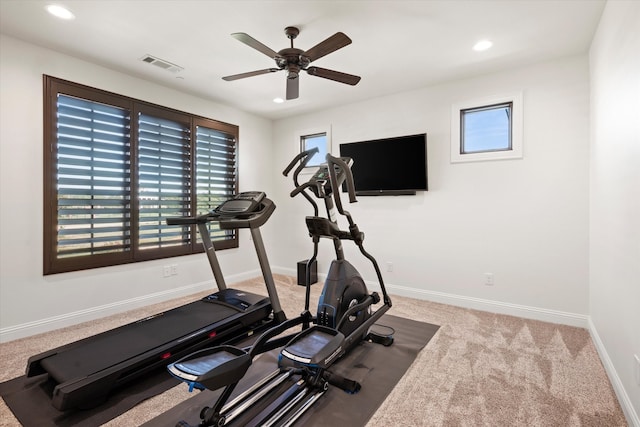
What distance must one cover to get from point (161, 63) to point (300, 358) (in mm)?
3301

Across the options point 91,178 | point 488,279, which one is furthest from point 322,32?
point 488,279

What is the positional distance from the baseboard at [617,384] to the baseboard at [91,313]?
4256 millimetres

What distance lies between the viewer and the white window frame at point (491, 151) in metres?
3.35

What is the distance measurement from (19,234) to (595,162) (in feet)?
17.4

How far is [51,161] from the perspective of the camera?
3016 mm

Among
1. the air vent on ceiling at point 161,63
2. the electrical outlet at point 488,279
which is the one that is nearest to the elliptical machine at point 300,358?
the electrical outlet at point 488,279

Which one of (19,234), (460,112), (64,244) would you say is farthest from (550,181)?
(19,234)

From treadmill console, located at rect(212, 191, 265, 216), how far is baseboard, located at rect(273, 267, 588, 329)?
2.34 metres

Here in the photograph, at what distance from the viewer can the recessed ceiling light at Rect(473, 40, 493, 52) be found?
285cm

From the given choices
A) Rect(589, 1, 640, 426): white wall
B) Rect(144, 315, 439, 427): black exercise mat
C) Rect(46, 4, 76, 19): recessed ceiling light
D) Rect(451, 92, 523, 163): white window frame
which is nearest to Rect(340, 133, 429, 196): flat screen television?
Rect(451, 92, 523, 163): white window frame

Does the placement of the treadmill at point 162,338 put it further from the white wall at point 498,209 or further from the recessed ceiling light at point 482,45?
the recessed ceiling light at point 482,45

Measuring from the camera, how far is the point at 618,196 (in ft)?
6.65

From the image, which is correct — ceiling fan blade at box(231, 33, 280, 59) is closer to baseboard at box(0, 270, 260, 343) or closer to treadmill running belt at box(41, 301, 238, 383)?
treadmill running belt at box(41, 301, 238, 383)

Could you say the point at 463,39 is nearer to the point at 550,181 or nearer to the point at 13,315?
the point at 550,181
